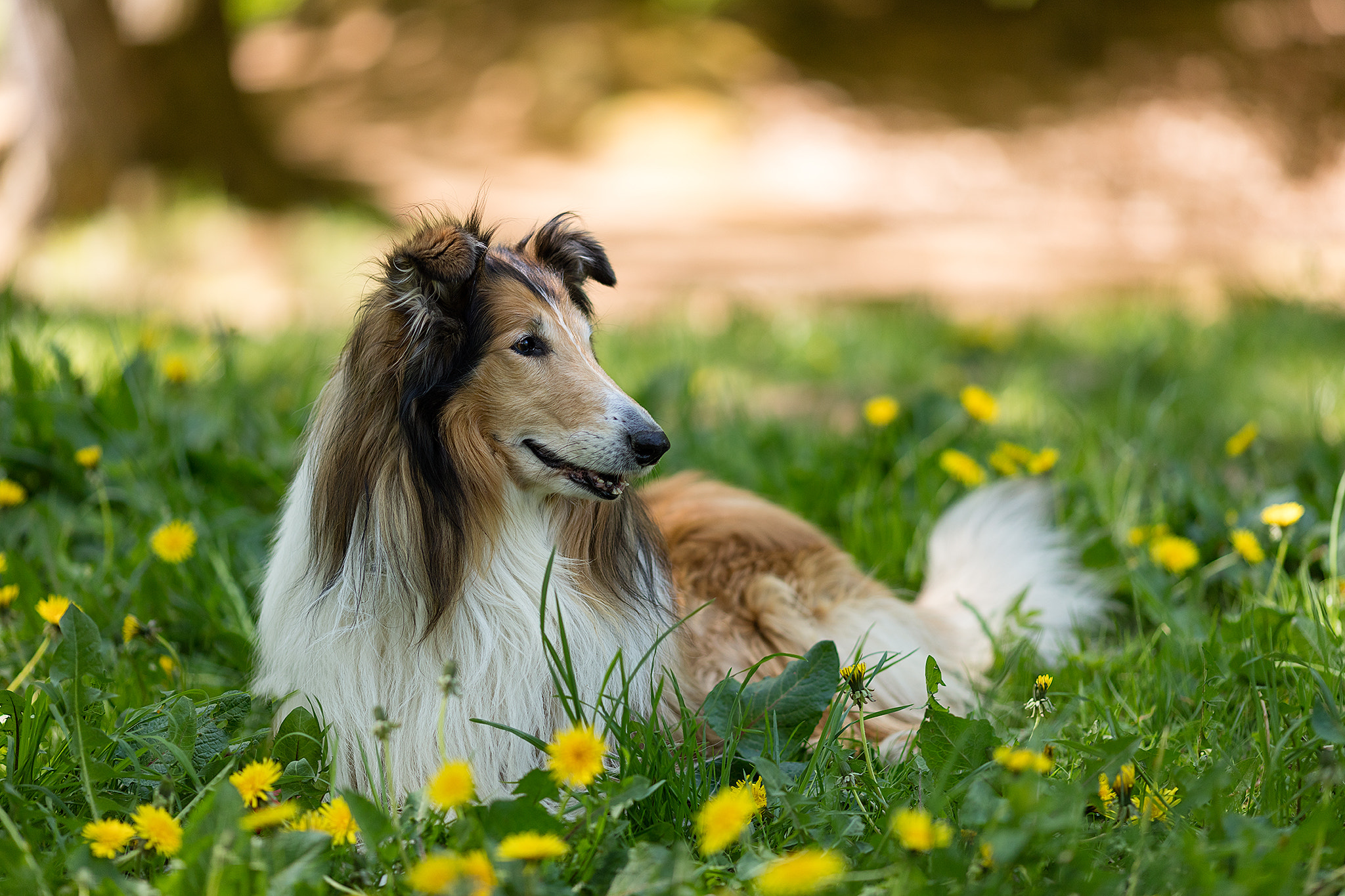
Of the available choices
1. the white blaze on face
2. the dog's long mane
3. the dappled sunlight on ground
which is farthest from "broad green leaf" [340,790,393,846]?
the dappled sunlight on ground

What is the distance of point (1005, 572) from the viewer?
10.8 feet

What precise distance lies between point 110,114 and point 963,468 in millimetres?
6974

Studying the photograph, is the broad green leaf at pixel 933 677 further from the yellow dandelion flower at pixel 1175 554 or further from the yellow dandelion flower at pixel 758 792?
the yellow dandelion flower at pixel 1175 554

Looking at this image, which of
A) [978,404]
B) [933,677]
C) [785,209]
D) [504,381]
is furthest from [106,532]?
[785,209]

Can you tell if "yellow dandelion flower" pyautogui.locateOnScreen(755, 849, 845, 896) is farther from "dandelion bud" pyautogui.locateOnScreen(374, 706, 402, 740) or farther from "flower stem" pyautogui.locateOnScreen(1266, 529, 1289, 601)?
"flower stem" pyautogui.locateOnScreen(1266, 529, 1289, 601)

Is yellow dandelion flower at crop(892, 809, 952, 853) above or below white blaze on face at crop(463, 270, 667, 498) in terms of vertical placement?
below

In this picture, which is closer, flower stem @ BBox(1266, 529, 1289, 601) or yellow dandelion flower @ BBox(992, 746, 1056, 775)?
yellow dandelion flower @ BBox(992, 746, 1056, 775)

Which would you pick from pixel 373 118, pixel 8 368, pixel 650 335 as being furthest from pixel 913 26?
pixel 8 368

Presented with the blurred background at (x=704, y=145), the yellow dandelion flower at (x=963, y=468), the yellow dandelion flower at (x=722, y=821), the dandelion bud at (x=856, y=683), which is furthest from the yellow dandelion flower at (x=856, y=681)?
the blurred background at (x=704, y=145)

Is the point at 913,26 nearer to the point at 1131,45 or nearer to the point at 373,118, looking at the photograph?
the point at 1131,45

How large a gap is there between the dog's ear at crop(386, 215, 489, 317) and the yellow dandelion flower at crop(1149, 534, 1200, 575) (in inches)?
85.1

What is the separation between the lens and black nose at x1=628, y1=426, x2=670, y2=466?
7.32 feet

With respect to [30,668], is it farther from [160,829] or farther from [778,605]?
[778,605]

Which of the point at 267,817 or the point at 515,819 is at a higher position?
the point at 267,817
